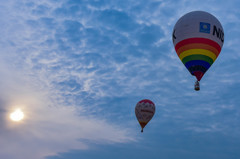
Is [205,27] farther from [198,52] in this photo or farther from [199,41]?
[198,52]

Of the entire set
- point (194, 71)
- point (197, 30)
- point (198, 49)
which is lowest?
point (194, 71)

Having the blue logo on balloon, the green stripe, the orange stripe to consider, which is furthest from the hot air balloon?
the blue logo on balloon

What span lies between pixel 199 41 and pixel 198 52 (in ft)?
3.79

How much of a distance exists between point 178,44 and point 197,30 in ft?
8.66

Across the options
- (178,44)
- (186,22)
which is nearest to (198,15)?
(186,22)

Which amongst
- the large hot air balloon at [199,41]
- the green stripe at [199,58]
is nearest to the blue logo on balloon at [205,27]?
the large hot air balloon at [199,41]

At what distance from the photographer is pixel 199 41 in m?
28.4

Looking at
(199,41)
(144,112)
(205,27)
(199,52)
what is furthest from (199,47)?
(144,112)

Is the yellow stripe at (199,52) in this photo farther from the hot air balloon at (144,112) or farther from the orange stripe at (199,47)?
the hot air balloon at (144,112)

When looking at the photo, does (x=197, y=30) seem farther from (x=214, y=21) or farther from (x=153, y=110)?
(x=153, y=110)

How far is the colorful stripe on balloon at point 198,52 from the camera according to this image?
93.3ft

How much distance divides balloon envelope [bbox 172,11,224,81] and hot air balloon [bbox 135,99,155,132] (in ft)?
69.4

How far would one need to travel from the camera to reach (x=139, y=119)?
49.7 metres

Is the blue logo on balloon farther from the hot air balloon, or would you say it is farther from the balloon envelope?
the hot air balloon
